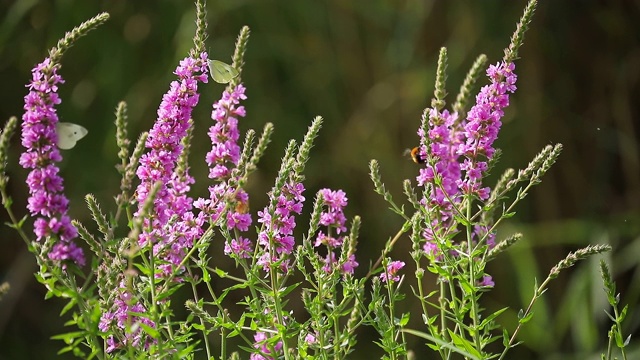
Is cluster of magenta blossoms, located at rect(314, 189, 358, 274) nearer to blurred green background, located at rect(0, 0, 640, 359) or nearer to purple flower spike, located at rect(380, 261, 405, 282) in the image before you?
purple flower spike, located at rect(380, 261, 405, 282)

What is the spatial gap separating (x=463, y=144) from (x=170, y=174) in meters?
0.34

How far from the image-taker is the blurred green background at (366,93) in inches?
143

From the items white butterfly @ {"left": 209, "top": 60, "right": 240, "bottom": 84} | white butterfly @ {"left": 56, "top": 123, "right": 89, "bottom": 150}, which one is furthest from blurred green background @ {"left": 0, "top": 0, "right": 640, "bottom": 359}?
white butterfly @ {"left": 56, "top": 123, "right": 89, "bottom": 150}

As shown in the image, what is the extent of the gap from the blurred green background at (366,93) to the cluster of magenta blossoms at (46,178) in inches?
95.6

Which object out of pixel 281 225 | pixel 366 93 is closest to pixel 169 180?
pixel 281 225

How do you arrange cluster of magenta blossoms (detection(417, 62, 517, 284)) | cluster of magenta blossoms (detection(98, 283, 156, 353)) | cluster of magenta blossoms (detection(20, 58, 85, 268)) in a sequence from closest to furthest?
cluster of magenta blossoms (detection(20, 58, 85, 268)), cluster of magenta blossoms (detection(98, 283, 156, 353)), cluster of magenta blossoms (detection(417, 62, 517, 284))

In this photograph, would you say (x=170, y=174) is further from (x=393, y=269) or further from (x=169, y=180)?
(x=393, y=269)

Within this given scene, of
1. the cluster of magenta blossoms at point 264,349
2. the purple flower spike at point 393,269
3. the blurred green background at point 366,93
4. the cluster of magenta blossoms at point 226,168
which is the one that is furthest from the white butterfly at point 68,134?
the blurred green background at point 366,93

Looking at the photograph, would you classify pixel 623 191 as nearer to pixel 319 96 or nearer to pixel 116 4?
pixel 319 96

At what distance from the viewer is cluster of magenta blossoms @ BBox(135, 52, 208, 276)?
1255mm

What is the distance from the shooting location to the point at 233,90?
52.5 inches

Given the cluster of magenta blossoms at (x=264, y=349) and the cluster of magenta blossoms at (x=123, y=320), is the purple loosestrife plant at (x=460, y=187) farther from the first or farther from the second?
the cluster of magenta blossoms at (x=123, y=320)

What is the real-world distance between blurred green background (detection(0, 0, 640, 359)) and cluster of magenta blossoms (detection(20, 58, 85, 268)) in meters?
2.43

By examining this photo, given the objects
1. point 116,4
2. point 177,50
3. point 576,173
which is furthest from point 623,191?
point 116,4
